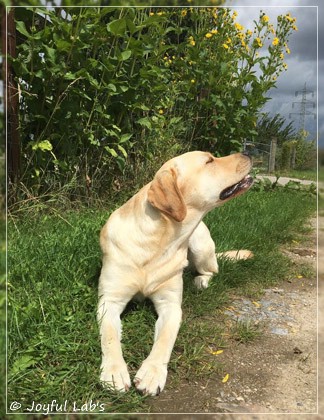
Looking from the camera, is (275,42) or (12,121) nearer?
(275,42)

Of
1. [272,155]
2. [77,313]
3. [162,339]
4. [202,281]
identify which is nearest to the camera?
[162,339]

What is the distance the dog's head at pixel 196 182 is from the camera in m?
2.02

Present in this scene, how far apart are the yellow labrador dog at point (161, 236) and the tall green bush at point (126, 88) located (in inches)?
32.6

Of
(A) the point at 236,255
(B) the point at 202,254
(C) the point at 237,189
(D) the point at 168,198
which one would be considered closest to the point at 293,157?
(C) the point at 237,189

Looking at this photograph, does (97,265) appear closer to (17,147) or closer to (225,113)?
(17,147)

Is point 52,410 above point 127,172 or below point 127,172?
below

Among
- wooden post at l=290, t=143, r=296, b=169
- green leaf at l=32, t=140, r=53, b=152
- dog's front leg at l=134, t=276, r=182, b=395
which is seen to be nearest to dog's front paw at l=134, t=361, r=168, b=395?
dog's front leg at l=134, t=276, r=182, b=395

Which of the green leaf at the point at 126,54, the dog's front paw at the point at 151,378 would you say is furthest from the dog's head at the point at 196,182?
the green leaf at the point at 126,54

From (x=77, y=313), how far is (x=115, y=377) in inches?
18.1

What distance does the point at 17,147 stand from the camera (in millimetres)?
2793

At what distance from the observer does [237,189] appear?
233cm

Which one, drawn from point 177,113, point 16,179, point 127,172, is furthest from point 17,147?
point 177,113

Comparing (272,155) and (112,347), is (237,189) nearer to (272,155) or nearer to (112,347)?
(272,155)

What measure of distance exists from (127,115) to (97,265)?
1559 mm
